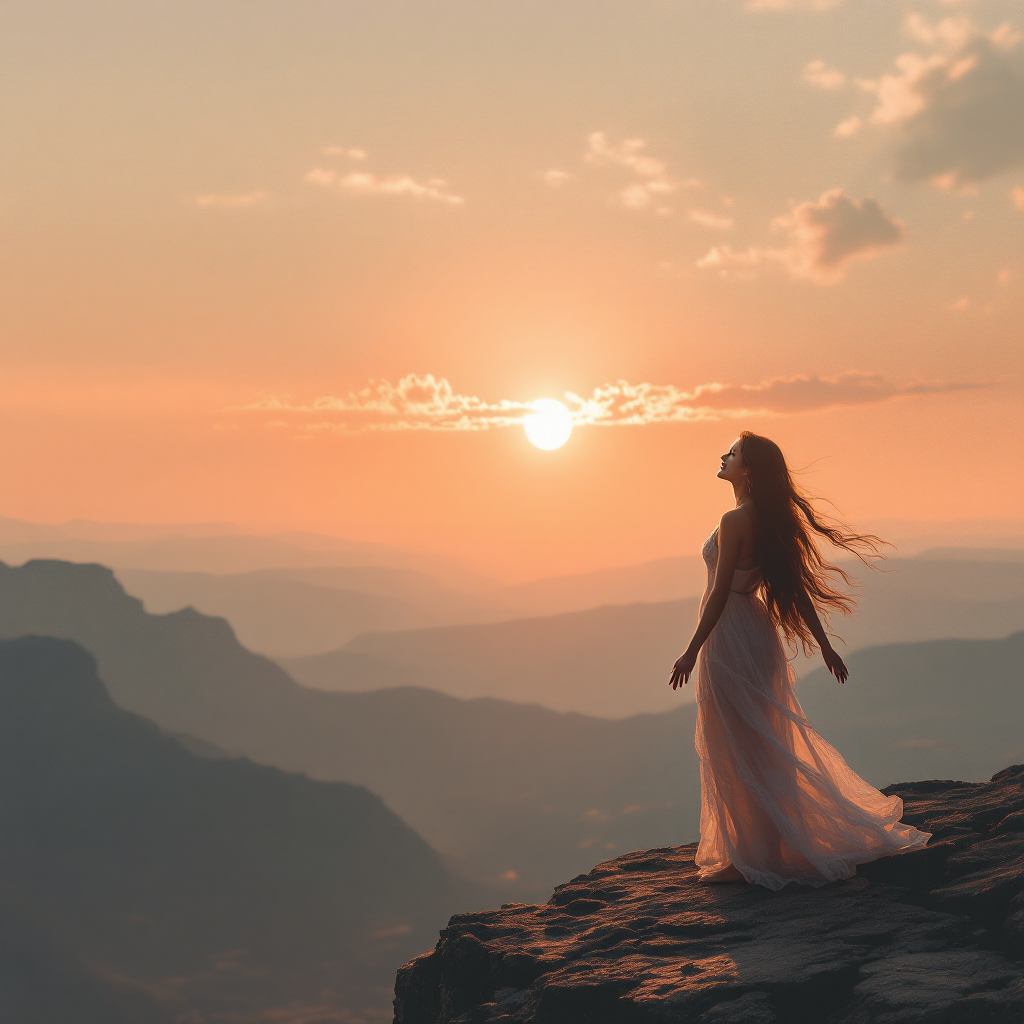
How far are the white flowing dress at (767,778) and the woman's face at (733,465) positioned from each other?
0.56 m

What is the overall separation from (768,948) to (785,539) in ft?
9.85

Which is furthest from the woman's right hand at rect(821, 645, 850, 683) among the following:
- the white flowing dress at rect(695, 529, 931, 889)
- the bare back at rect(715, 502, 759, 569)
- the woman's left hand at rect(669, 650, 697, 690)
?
the woman's left hand at rect(669, 650, 697, 690)

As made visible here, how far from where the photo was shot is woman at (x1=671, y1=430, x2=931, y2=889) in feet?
22.8

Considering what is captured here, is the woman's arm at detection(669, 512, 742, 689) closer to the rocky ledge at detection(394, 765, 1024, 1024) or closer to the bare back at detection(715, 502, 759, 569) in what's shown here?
the bare back at detection(715, 502, 759, 569)

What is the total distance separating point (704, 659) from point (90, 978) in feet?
522

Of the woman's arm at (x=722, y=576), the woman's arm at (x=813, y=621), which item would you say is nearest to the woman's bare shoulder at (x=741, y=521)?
the woman's arm at (x=722, y=576)

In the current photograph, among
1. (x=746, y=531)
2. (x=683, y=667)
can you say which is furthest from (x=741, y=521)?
(x=683, y=667)

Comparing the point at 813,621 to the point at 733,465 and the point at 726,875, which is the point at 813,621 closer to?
the point at 733,465

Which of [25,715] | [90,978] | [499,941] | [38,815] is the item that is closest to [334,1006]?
[90,978]

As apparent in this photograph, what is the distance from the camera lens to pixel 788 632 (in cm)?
743

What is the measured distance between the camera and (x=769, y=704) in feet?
23.7

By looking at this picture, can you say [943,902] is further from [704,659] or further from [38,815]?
[38,815]

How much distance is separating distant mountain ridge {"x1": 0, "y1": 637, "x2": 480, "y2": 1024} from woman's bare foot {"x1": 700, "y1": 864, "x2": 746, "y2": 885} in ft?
485

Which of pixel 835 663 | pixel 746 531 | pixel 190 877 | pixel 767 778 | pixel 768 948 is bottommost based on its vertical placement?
pixel 190 877
